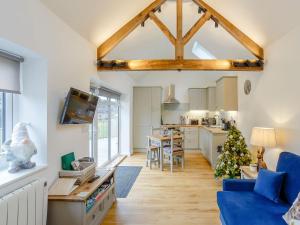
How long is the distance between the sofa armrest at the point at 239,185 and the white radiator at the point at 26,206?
2055 millimetres

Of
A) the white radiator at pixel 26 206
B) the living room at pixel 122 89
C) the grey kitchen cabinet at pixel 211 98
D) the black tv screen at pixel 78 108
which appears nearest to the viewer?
the white radiator at pixel 26 206

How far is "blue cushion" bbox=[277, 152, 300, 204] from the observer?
87.1 inches

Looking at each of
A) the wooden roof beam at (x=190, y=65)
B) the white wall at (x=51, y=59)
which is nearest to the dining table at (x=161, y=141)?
the wooden roof beam at (x=190, y=65)

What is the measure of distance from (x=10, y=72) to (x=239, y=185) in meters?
2.80

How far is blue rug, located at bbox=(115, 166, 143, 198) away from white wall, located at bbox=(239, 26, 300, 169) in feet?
8.00

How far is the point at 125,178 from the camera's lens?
15.4ft

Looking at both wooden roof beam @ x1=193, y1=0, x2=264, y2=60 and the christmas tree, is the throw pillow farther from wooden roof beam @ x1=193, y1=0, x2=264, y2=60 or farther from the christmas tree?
wooden roof beam @ x1=193, y1=0, x2=264, y2=60

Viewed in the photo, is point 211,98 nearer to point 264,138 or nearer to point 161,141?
point 161,141

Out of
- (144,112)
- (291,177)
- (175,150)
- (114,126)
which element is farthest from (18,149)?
(144,112)

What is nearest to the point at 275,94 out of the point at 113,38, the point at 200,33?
the point at 200,33

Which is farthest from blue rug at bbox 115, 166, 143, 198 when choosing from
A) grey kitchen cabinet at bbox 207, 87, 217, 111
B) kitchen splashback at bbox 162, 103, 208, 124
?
grey kitchen cabinet at bbox 207, 87, 217, 111

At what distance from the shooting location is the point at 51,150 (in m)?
2.42

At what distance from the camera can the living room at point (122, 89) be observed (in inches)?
82.4

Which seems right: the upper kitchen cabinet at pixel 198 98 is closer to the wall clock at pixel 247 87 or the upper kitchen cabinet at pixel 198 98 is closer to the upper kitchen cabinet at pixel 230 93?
the upper kitchen cabinet at pixel 230 93
